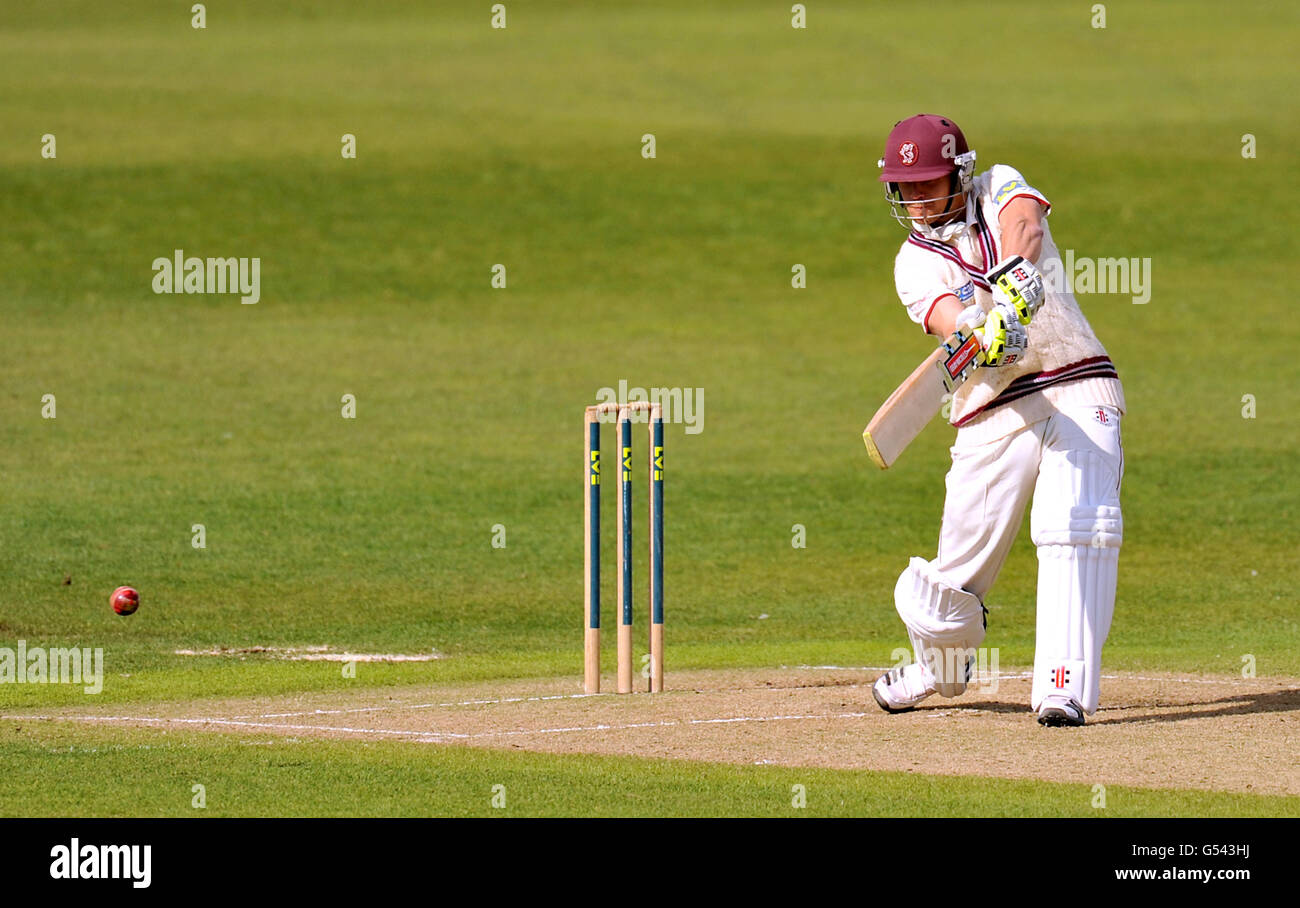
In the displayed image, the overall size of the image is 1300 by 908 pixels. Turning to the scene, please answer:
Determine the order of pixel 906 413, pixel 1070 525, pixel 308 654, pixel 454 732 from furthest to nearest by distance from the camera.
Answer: pixel 308 654 → pixel 454 732 → pixel 906 413 → pixel 1070 525

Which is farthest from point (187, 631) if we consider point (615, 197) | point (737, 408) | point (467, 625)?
point (615, 197)

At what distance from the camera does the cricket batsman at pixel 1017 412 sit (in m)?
7.94

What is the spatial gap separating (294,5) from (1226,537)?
35.7 m

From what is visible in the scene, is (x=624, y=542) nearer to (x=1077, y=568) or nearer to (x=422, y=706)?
(x=422, y=706)

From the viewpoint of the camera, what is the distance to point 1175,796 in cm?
689

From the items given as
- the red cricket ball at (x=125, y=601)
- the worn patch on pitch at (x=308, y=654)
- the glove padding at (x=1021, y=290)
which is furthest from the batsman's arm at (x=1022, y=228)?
the red cricket ball at (x=125, y=601)

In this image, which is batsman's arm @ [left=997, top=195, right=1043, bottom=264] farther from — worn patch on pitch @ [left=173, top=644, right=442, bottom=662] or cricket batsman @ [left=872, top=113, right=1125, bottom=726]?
worn patch on pitch @ [left=173, top=644, right=442, bottom=662]

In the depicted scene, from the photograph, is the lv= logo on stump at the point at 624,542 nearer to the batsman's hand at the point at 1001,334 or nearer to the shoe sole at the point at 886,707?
the shoe sole at the point at 886,707

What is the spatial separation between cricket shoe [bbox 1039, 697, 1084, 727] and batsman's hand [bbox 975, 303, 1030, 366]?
137 cm

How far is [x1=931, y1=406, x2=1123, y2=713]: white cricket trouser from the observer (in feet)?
26.0

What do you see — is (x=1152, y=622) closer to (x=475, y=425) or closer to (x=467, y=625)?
(x=467, y=625)

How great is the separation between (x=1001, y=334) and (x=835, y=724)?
185cm

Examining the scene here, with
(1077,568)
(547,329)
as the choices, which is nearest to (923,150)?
(1077,568)

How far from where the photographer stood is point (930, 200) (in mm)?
8219
